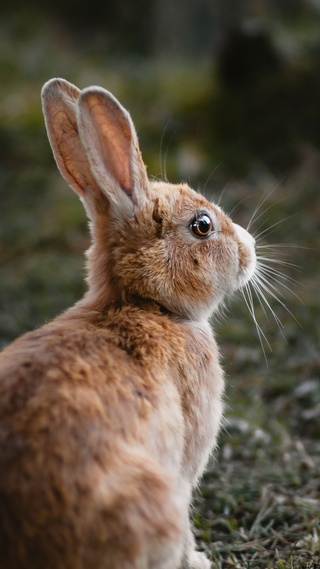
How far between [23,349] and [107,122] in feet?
3.29

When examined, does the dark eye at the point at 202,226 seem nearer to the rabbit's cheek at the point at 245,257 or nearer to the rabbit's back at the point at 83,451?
the rabbit's cheek at the point at 245,257

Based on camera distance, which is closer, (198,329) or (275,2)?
(198,329)

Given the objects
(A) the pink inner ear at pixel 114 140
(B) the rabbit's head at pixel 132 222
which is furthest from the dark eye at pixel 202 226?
(A) the pink inner ear at pixel 114 140

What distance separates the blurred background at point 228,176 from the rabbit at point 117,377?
2.61 feet

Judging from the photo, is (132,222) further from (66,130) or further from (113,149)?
(66,130)

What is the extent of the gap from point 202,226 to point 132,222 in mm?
327

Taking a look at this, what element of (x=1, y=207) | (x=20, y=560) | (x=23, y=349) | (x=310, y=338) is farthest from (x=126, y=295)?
(x=1, y=207)

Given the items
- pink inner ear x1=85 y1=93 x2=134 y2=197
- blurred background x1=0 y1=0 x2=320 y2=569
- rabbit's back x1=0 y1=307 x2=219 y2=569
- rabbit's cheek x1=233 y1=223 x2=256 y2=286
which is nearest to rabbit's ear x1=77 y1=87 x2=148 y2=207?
pink inner ear x1=85 y1=93 x2=134 y2=197

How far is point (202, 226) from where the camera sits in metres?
3.41

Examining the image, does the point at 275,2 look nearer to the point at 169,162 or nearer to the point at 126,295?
the point at 169,162

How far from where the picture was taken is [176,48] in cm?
1168

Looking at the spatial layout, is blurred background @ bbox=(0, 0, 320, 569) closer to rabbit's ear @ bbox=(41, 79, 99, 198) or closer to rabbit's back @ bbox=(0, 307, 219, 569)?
rabbit's ear @ bbox=(41, 79, 99, 198)

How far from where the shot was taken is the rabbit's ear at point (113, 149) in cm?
312

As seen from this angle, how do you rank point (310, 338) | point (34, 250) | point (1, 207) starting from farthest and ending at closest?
1. point (1, 207)
2. point (34, 250)
3. point (310, 338)
